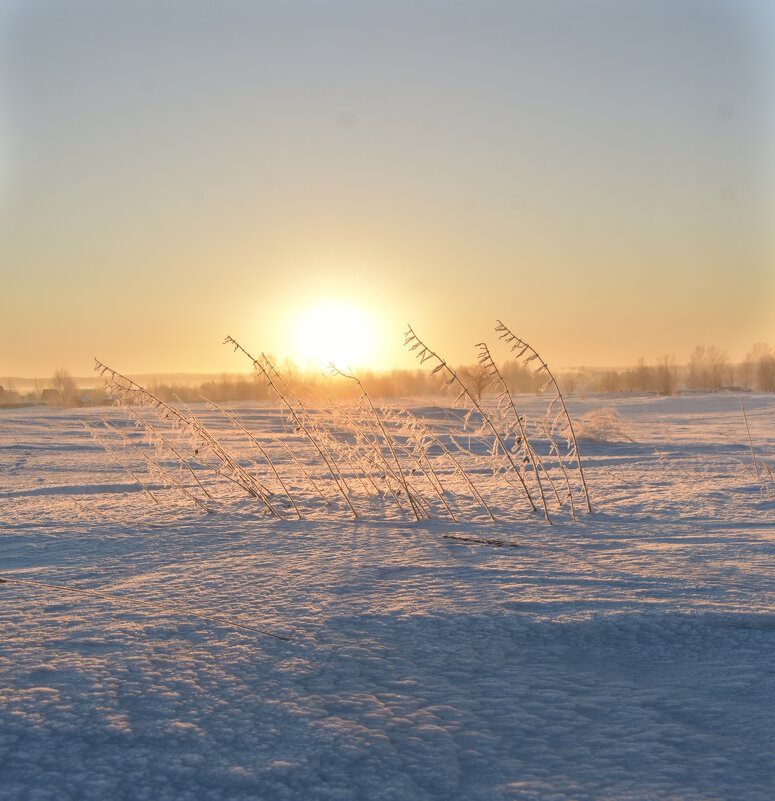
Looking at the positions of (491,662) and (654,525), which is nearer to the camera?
(491,662)

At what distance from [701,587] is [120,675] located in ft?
5.64

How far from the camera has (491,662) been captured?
1.65m

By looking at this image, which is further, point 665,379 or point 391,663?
point 665,379

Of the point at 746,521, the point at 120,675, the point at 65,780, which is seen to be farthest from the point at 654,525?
the point at 65,780

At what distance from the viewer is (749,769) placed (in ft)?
3.70

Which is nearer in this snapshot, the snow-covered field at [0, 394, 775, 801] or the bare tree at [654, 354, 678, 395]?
the snow-covered field at [0, 394, 775, 801]

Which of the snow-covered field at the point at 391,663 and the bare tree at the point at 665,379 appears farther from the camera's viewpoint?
the bare tree at the point at 665,379

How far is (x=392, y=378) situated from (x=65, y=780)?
42780 millimetres

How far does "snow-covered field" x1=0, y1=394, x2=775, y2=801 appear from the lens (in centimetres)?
114

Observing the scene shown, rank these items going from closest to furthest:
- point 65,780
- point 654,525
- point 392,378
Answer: point 65,780
point 654,525
point 392,378

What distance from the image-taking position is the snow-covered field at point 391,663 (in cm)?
114

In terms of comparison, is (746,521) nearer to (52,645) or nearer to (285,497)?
(285,497)

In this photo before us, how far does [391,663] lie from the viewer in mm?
1621

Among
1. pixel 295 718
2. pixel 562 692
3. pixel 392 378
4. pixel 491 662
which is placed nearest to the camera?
pixel 295 718
